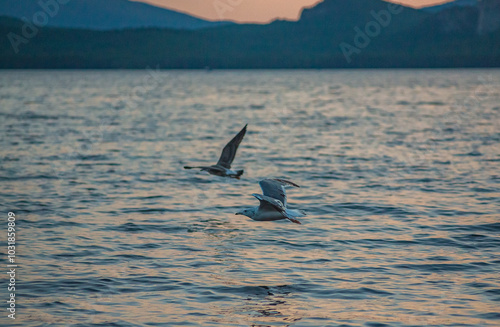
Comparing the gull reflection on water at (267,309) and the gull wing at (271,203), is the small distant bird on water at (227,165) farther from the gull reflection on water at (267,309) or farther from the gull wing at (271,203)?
the gull reflection on water at (267,309)

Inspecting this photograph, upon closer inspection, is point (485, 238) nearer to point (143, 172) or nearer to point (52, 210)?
point (52, 210)

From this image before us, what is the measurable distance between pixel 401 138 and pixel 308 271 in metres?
26.1

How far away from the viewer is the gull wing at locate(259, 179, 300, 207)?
15.4 meters

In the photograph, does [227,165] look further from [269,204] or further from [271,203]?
[271,203]

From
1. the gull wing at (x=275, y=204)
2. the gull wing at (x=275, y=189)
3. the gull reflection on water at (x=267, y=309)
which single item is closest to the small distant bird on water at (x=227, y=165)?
the gull wing at (x=275, y=189)

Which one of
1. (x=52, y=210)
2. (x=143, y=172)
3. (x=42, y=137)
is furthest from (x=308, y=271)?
(x=42, y=137)

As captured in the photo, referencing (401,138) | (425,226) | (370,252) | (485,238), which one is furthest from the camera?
(401,138)

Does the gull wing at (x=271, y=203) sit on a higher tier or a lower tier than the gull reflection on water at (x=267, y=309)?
higher

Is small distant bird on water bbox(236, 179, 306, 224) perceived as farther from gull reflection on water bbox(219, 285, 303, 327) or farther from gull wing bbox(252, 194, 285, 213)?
gull reflection on water bbox(219, 285, 303, 327)

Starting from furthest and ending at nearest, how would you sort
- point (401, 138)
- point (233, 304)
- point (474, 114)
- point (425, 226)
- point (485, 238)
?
point (474, 114), point (401, 138), point (425, 226), point (485, 238), point (233, 304)

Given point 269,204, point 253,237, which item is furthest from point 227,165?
point 269,204

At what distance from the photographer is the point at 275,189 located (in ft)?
51.4

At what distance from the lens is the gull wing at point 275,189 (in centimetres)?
1538

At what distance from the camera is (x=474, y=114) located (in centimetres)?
5497
